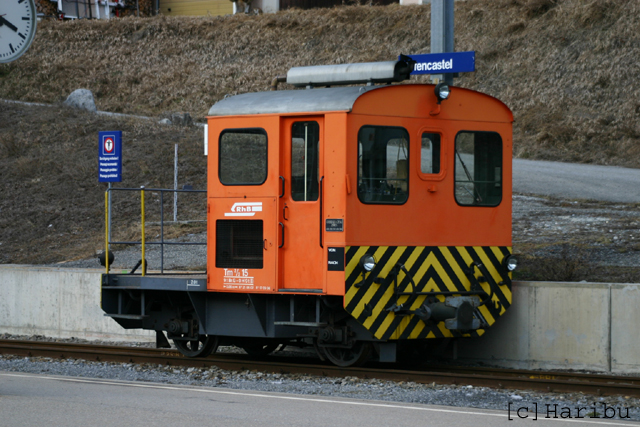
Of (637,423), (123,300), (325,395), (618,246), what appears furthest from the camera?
(618,246)

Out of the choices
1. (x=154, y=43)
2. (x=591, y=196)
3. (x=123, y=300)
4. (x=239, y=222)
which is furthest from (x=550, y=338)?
(x=154, y=43)

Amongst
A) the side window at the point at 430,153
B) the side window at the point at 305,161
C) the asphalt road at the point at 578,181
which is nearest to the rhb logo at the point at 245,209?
the side window at the point at 305,161

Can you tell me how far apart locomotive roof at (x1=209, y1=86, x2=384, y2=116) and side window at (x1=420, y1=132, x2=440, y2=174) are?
0.92 metres

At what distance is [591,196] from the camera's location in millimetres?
18781

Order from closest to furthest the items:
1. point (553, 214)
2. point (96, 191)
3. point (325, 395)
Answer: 1. point (325, 395)
2. point (553, 214)
3. point (96, 191)

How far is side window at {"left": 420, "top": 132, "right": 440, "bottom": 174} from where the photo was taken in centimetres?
984

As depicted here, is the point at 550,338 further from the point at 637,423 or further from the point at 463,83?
the point at 463,83

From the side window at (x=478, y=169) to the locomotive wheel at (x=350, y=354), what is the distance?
6.87 feet

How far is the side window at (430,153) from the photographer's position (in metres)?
9.84

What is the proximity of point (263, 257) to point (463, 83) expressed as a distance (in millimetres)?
25831

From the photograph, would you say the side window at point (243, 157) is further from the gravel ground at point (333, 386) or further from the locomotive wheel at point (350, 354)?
the gravel ground at point (333, 386)

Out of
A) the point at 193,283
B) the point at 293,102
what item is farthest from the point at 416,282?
the point at 193,283

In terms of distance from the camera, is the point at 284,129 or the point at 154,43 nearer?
the point at 284,129

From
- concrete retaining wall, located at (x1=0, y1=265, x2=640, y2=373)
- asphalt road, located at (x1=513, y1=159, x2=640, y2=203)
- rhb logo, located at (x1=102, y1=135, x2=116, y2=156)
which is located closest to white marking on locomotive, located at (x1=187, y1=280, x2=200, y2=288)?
concrete retaining wall, located at (x1=0, y1=265, x2=640, y2=373)
